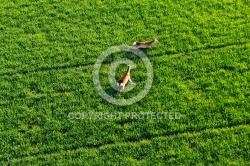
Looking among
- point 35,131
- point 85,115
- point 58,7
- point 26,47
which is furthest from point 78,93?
point 58,7

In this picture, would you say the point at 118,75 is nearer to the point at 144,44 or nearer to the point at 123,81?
the point at 123,81

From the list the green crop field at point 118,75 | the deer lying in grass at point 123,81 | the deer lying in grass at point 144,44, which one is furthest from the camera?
the deer lying in grass at point 144,44

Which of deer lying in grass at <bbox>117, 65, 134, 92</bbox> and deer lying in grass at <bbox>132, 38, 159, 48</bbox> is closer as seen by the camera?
deer lying in grass at <bbox>117, 65, 134, 92</bbox>

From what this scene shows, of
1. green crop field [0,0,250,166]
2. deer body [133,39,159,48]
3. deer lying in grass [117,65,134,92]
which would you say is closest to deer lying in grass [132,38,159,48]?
deer body [133,39,159,48]

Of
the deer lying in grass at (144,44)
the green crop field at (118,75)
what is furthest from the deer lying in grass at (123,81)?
the deer lying in grass at (144,44)

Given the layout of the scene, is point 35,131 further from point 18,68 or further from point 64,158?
point 18,68

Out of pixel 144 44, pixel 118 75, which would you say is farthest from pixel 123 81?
pixel 144 44

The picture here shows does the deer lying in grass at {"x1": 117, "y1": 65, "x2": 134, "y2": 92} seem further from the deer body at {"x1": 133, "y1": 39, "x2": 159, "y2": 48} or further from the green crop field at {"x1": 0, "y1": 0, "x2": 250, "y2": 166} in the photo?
the deer body at {"x1": 133, "y1": 39, "x2": 159, "y2": 48}

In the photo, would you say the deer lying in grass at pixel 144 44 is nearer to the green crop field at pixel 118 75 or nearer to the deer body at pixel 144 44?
the deer body at pixel 144 44

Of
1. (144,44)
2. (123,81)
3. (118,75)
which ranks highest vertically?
(144,44)

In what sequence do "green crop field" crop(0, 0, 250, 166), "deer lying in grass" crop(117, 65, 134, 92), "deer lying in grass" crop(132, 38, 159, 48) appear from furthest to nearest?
"deer lying in grass" crop(132, 38, 159, 48), "deer lying in grass" crop(117, 65, 134, 92), "green crop field" crop(0, 0, 250, 166)
